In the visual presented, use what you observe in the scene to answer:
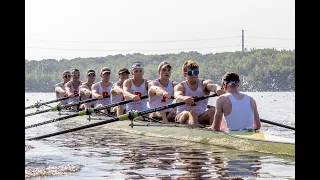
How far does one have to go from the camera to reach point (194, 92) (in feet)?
40.0

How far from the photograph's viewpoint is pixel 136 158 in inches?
358

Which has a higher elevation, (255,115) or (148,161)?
(255,115)

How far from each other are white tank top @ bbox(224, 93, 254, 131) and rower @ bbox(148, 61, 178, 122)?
3848 mm

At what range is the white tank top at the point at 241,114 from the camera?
942 centimetres

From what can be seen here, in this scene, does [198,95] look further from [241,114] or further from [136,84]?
[136,84]

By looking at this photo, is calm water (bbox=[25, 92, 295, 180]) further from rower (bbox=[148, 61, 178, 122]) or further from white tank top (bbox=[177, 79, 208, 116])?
rower (bbox=[148, 61, 178, 122])

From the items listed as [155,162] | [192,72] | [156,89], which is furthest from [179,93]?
[155,162]

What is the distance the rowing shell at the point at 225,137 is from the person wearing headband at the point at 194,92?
36 centimetres

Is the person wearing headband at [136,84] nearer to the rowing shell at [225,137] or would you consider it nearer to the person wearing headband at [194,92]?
the rowing shell at [225,137]

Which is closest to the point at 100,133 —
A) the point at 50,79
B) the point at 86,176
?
the point at 86,176

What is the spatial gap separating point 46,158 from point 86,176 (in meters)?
2.29

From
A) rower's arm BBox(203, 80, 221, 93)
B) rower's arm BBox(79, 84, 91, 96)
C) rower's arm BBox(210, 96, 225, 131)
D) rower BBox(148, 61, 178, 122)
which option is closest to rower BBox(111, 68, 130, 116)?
rower BBox(148, 61, 178, 122)

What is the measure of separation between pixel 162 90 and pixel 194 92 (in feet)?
4.23
